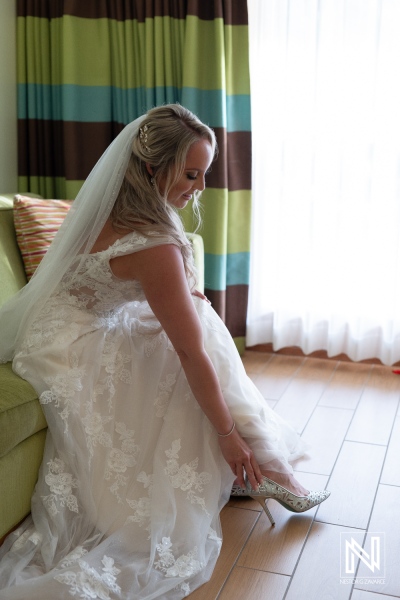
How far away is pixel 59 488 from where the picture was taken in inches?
75.5

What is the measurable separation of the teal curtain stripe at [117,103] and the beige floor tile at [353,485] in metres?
1.61

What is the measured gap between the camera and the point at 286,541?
201 centimetres

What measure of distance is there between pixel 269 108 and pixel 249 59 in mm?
241

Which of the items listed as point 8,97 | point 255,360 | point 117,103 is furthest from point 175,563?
point 8,97

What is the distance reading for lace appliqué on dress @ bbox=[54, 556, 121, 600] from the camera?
170cm

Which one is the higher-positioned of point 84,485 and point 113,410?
point 113,410

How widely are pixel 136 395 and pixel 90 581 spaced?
0.52 meters

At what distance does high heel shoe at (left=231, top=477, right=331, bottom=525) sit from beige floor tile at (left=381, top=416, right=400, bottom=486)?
0.34m

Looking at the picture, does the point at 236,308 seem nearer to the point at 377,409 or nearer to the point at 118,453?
the point at 377,409

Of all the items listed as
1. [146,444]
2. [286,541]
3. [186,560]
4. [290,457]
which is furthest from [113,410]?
[290,457]

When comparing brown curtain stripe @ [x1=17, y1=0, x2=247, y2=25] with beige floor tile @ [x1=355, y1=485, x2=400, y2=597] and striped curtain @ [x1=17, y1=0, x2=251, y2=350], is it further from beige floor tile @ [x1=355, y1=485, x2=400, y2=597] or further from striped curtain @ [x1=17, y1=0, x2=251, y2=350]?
beige floor tile @ [x1=355, y1=485, x2=400, y2=597]

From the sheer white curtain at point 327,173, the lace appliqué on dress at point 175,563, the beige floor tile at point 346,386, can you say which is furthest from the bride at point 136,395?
the sheer white curtain at point 327,173

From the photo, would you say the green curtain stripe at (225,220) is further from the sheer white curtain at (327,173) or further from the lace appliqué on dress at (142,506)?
the lace appliqué on dress at (142,506)

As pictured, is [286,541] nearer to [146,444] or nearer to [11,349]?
[146,444]
